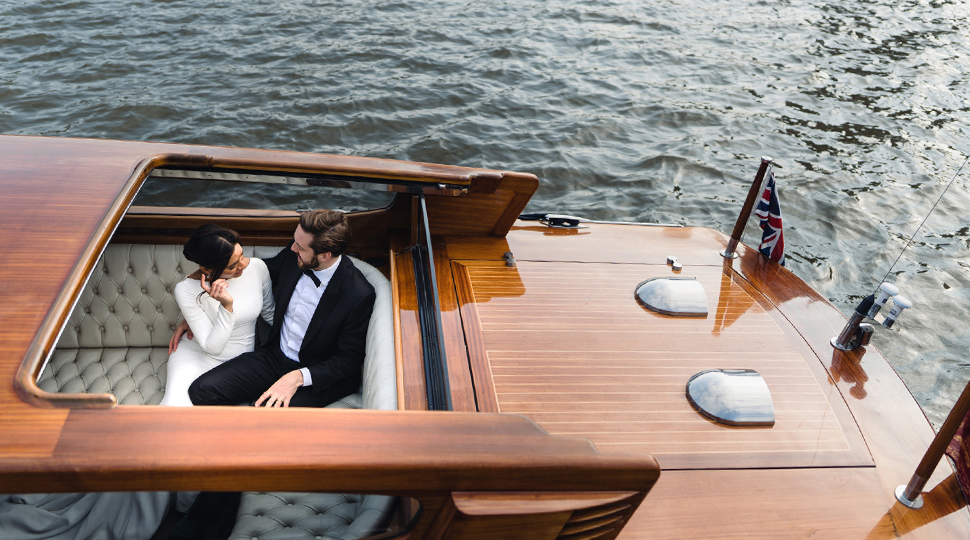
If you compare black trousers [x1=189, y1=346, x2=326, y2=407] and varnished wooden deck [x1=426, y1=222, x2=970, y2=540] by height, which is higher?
varnished wooden deck [x1=426, y1=222, x2=970, y2=540]

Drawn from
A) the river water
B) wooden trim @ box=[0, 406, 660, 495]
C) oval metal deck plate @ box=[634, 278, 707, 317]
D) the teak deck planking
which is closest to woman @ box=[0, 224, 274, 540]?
the teak deck planking

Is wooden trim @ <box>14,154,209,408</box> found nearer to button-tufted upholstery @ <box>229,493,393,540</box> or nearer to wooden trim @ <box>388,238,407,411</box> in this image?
button-tufted upholstery @ <box>229,493,393,540</box>

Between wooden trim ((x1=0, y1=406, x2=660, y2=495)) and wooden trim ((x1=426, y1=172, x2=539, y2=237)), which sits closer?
wooden trim ((x1=0, y1=406, x2=660, y2=495))

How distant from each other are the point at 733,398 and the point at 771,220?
1.26 m

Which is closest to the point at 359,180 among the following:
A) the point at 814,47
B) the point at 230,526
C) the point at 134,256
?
the point at 134,256

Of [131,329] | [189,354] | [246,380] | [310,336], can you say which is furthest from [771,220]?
[131,329]

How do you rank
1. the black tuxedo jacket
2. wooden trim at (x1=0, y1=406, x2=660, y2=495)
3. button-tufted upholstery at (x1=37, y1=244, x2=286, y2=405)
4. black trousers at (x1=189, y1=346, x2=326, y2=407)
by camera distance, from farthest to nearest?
button-tufted upholstery at (x1=37, y1=244, x2=286, y2=405) → the black tuxedo jacket → black trousers at (x1=189, y1=346, x2=326, y2=407) → wooden trim at (x1=0, y1=406, x2=660, y2=495)

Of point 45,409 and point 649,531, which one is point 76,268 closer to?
point 45,409

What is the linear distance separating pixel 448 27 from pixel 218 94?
10.7 feet

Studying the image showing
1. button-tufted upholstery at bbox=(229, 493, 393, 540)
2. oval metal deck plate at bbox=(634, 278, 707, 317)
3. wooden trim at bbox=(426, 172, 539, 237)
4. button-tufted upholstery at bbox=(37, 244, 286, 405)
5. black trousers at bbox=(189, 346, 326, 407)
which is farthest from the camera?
wooden trim at bbox=(426, 172, 539, 237)

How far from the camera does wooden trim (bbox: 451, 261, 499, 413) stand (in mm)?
2367

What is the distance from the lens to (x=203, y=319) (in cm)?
257

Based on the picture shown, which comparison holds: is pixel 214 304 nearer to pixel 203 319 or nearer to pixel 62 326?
pixel 203 319

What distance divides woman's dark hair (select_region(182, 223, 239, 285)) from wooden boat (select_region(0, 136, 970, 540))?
0.90ft
